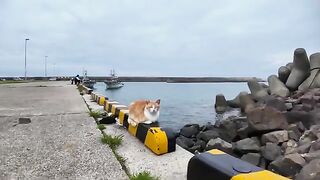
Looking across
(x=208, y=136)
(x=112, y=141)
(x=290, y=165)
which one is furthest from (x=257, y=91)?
(x=112, y=141)

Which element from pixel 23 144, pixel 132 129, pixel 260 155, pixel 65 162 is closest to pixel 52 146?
pixel 23 144

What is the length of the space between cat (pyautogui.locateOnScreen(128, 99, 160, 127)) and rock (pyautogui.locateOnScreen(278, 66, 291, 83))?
2434 cm

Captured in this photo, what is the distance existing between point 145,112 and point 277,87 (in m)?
22.8

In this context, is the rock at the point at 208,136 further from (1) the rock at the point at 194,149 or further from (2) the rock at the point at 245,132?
(1) the rock at the point at 194,149

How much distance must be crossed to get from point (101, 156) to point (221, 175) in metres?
2.34

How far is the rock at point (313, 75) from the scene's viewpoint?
2396 cm

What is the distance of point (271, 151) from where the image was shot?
9.50 metres

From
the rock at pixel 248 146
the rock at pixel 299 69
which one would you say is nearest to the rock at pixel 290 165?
the rock at pixel 248 146

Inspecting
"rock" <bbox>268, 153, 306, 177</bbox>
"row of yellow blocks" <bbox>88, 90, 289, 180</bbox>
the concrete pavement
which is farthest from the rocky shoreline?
the concrete pavement

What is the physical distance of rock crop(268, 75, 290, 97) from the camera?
82.0ft

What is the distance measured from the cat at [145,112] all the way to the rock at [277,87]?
69.0ft

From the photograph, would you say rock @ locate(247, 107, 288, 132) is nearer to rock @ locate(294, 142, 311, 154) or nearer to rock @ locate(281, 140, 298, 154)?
rock @ locate(281, 140, 298, 154)

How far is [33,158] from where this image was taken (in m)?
4.52

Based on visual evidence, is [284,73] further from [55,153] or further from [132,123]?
[55,153]
